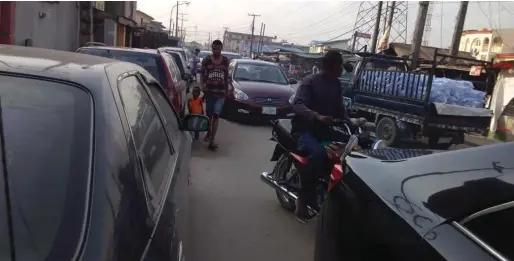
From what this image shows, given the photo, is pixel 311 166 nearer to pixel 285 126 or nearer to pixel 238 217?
pixel 285 126

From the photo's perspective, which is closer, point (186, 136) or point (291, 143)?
point (186, 136)

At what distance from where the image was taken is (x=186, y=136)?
3.84 metres

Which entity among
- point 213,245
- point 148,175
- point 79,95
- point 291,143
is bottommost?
point 213,245

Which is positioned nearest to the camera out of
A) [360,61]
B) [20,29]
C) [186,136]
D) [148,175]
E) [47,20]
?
[148,175]

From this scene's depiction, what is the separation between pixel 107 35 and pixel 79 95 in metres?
22.6

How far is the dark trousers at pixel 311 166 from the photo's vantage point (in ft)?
13.7

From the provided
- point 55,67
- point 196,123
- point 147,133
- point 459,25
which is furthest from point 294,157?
point 459,25

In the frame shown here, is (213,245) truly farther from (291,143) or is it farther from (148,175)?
(148,175)

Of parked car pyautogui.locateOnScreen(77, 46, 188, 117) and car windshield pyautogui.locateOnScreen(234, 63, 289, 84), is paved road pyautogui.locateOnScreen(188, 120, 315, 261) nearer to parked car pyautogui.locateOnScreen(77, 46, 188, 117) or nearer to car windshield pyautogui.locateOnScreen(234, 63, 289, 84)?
parked car pyautogui.locateOnScreen(77, 46, 188, 117)

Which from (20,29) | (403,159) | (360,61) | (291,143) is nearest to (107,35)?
(20,29)

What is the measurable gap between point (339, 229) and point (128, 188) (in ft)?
3.88

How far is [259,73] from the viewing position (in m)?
12.3

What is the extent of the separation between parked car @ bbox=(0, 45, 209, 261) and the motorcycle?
228cm

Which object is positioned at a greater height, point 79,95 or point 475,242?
point 79,95
